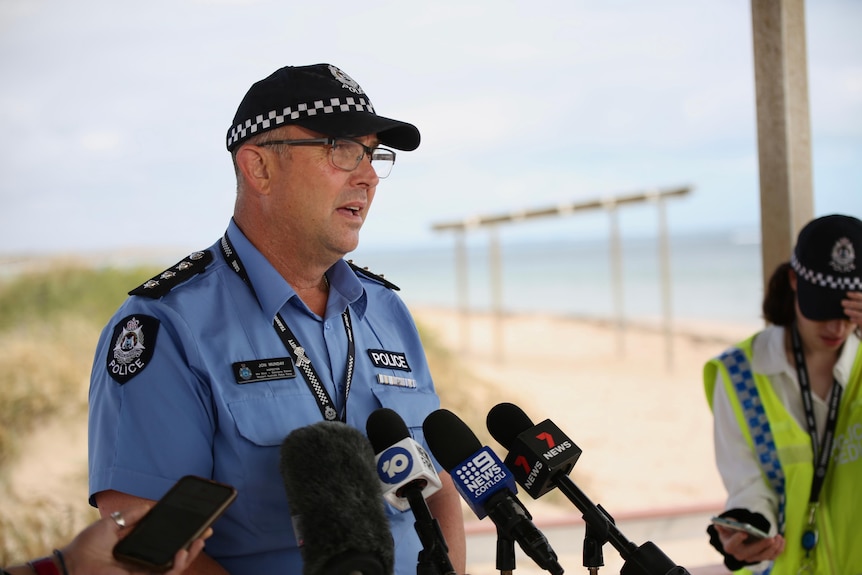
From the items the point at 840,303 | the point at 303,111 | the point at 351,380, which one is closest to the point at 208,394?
the point at 351,380

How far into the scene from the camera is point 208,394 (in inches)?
77.1

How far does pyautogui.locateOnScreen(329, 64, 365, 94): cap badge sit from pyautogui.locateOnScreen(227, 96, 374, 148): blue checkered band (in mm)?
34

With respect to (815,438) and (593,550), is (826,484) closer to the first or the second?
(815,438)

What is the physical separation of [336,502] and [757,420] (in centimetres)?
168

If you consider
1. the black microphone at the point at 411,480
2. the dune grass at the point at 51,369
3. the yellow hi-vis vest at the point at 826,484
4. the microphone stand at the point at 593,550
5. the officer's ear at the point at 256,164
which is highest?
the officer's ear at the point at 256,164

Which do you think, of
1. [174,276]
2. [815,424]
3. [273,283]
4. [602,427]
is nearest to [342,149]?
[273,283]

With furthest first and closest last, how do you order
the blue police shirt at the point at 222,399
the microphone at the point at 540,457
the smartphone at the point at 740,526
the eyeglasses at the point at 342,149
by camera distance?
the smartphone at the point at 740,526
the eyeglasses at the point at 342,149
the blue police shirt at the point at 222,399
the microphone at the point at 540,457

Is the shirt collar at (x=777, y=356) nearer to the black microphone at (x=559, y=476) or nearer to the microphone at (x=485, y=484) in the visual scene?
the black microphone at (x=559, y=476)

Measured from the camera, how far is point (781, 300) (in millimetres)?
2945

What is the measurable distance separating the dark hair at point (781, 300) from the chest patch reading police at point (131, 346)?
1.98m

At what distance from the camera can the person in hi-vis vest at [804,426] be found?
264 centimetres

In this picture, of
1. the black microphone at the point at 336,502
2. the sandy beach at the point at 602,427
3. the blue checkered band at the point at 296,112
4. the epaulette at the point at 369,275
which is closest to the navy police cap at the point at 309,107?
the blue checkered band at the point at 296,112

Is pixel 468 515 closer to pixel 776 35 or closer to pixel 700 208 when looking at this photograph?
pixel 776 35

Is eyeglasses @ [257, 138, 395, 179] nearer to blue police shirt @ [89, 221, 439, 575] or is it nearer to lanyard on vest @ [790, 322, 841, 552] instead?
blue police shirt @ [89, 221, 439, 575]
